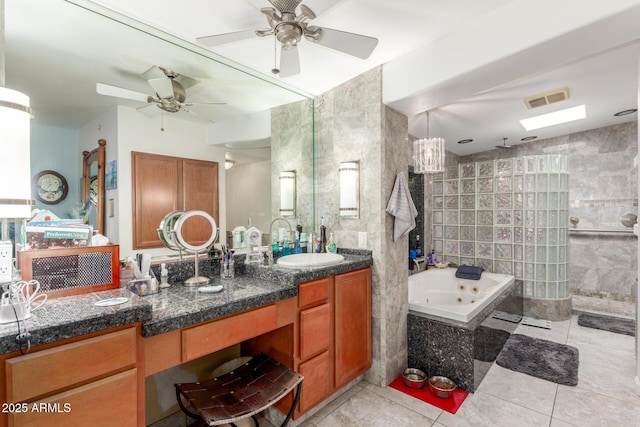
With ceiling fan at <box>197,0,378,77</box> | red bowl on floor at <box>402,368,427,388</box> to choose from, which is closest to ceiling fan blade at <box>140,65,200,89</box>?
ceiling fan at <box>197,0,378,77</box>

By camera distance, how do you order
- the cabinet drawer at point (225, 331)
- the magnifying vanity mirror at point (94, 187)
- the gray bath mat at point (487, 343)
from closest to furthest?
the cabinet drawer at point (225, 331) < the magnifying vanity mirror at point (94, 187) < the gray bath mat at point (487, 343)

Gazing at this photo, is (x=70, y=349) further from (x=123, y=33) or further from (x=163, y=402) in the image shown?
(x=123, y=33)

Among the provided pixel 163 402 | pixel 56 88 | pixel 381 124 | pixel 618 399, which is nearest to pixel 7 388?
pixel 163 402

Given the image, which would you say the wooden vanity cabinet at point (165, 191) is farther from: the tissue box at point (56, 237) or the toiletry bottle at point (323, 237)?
the toiletry bottle at point (323, 237)

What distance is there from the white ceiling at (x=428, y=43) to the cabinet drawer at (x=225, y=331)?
1297mm

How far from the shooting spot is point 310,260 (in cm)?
→ 229

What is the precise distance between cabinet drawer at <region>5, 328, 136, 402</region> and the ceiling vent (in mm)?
3618

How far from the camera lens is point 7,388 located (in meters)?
0.87

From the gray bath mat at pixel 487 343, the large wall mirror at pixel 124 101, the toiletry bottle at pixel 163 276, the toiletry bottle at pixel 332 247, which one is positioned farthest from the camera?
the toiletry bottle at pixel 332 247

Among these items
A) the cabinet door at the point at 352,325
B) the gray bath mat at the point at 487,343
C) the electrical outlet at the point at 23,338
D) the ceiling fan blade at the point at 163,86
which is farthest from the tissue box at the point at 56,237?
the gray bath mat at the point at 487,343

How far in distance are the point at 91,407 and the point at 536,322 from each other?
427cm

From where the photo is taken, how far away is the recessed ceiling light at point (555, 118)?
11.0 ft

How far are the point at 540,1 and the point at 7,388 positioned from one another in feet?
8.84

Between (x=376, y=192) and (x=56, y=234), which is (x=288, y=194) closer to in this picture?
(x=376, y=192)
